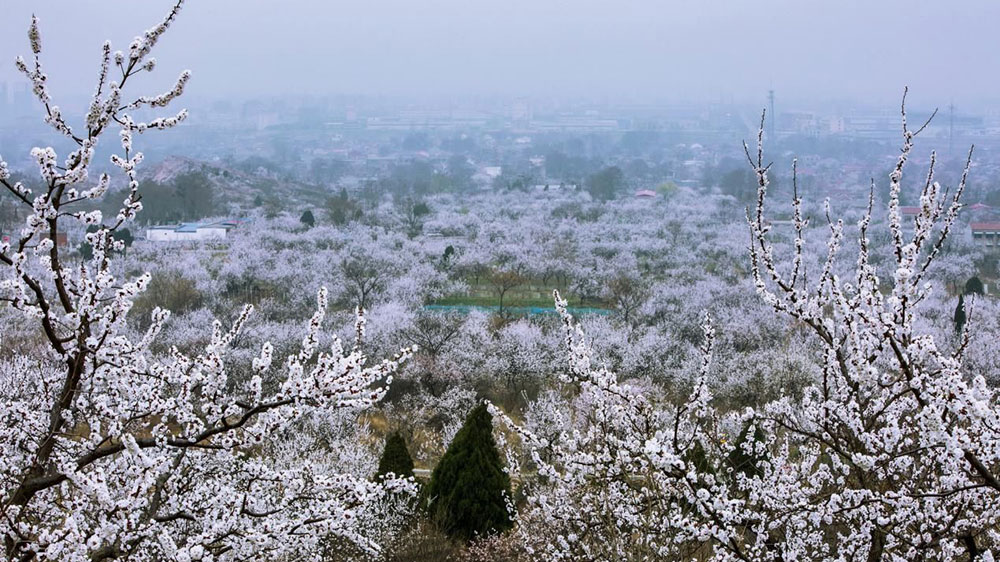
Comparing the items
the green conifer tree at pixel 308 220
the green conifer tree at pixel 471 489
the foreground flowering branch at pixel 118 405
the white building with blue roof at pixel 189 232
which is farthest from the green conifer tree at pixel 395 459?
the green conifer tree at pixel 308 220

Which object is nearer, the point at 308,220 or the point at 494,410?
the point at 494,410

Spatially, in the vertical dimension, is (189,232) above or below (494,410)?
below

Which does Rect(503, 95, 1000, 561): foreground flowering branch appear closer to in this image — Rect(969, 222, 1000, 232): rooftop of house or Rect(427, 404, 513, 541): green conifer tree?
Rect(427, 404, 513, 541): green conifer tree

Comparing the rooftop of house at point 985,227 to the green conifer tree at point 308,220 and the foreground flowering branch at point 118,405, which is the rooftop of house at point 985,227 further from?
the foreground flowering branch at point 118,405

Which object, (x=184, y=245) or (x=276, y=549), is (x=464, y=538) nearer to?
(x=276, y=549)

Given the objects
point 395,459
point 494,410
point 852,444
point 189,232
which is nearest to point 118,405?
point 494,410

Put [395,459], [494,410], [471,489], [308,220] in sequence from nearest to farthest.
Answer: [494,410], [471,489], [395,459], [308,220]

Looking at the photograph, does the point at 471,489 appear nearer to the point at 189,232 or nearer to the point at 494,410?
the point at 494,410

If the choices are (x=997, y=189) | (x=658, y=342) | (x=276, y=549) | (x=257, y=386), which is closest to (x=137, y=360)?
(x=257, y=386)
